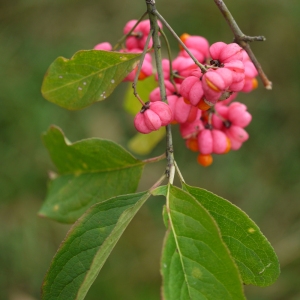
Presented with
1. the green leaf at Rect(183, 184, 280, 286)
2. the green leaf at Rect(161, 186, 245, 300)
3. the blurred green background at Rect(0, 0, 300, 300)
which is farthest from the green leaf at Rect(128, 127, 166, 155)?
the blurred green background at Rect(0, 0, 300, 300)

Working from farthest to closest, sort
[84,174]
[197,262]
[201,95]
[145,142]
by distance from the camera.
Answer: [145,142], [84,174], [201,95], [197,262]

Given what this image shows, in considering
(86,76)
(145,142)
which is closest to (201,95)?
(86,76)

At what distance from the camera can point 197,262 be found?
3.49 feet

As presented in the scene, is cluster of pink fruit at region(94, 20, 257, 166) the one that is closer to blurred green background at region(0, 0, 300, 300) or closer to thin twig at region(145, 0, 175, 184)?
thin twig at region(145, 0, 175, 184)

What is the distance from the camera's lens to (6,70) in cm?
349

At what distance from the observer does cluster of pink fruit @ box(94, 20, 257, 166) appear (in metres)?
1.16

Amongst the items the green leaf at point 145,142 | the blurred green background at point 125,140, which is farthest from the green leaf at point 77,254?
the blurred green background at point 125,140

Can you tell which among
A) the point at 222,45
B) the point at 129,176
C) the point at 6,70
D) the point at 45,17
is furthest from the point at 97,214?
the point at 45,17

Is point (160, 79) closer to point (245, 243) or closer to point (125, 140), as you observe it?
point (245, 243)

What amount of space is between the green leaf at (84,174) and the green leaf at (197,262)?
435mm

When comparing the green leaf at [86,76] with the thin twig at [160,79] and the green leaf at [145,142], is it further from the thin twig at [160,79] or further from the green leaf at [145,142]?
the green leaf at [145,142]

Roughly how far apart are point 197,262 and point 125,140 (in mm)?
2611

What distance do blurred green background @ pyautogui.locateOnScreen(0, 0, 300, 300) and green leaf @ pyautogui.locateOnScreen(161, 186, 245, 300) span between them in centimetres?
227

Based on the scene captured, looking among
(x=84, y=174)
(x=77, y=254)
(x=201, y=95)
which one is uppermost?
(x=201, y=95)
